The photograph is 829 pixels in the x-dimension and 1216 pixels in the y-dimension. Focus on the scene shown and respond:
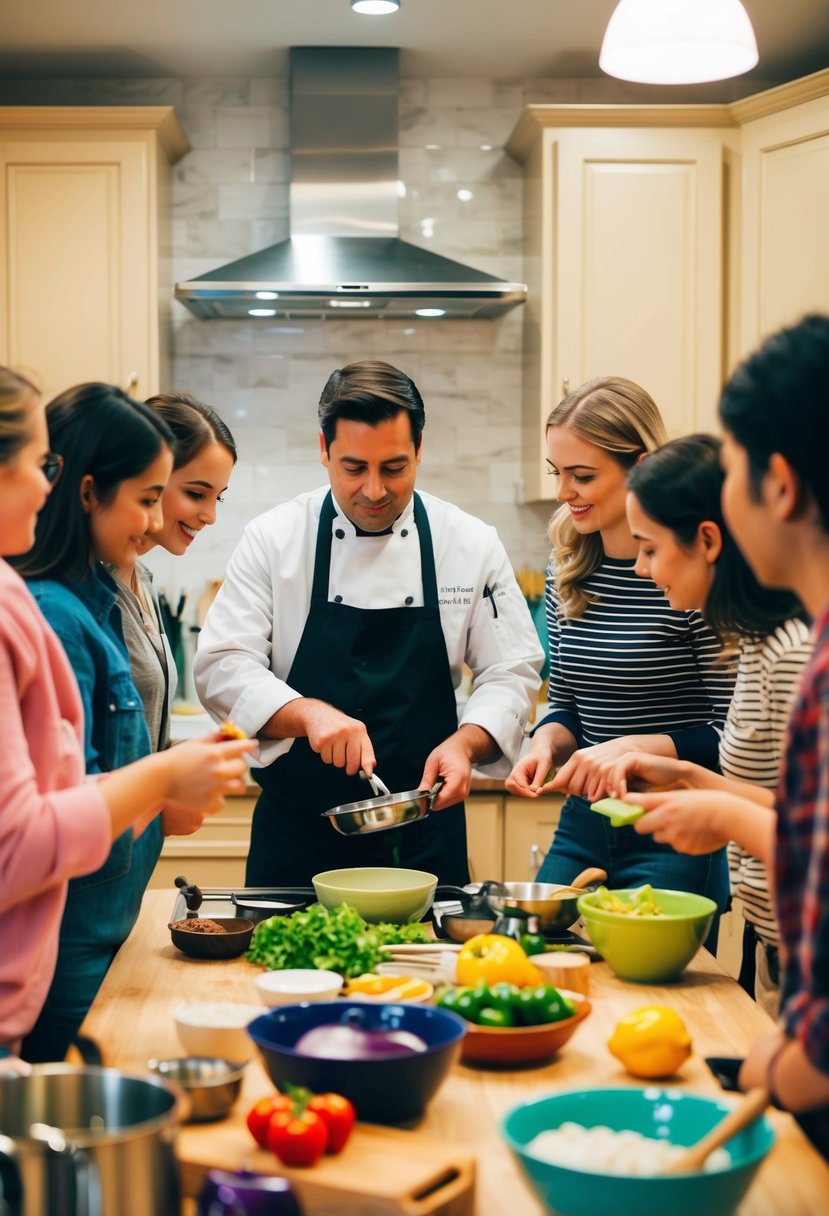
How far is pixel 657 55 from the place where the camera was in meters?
2.29

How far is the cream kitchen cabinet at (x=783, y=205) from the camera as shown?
3898 millimetres

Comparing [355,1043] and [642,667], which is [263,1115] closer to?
[355,1043]

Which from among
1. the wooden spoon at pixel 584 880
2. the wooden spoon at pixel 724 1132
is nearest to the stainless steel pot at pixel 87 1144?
the wooden spoon at pixel 724 1132

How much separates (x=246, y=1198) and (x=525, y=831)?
9.51 ft

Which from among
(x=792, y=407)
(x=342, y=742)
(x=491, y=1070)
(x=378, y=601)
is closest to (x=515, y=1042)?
(x=491, y=1070)

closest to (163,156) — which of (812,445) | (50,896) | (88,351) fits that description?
(88,351)

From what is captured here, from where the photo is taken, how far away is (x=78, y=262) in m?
4.08

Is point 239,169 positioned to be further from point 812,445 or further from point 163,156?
point 812,445

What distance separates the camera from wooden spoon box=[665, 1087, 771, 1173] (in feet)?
3.71

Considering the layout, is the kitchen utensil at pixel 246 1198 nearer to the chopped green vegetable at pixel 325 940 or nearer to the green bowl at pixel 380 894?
the chopped green vegetable at pixel 325 940

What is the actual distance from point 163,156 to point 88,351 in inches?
27.8

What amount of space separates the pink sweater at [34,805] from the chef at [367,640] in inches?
39.9

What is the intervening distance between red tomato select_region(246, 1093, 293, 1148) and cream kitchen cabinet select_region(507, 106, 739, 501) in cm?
300

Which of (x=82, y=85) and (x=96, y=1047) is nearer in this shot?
(x=96, y=1047)
